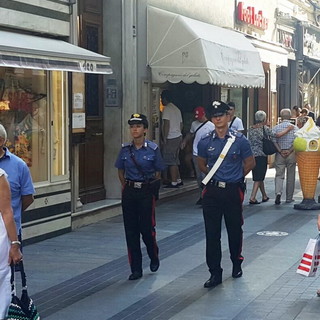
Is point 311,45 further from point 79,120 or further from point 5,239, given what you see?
point 5,239

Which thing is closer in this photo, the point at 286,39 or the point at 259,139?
the point at 259,139

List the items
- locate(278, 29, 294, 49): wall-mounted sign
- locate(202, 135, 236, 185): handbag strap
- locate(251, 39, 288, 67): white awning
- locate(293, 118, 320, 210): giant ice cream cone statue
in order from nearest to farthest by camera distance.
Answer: locate(202, 135, 236, 185): handbag strap, locate(293, 118, 320, 210): giant ice cream cone statue, locate(251, 39, 288, 67): white awning, locate(278, 29, 294, 49): wall-mounted sign

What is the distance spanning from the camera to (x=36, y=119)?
12117 millimetres

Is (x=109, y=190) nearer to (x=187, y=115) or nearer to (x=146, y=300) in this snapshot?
(x=187, y=115)

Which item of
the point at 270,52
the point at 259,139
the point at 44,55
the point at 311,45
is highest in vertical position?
the point at 311,45

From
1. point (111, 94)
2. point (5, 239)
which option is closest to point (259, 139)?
point (111, 94)

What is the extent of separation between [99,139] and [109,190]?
0.92 meters

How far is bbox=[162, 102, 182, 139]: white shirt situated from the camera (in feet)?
56.4

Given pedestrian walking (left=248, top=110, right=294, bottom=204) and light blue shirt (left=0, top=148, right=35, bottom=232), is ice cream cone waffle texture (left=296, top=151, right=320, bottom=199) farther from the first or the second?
light blue shirt (left=0, top=148, right=35, bottom=232)

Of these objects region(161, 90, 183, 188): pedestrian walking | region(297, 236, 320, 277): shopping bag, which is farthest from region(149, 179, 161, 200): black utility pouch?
region(161, 90, 183, 188): pedestrian walking

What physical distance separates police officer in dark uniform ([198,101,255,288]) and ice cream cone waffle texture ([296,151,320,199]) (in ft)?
20.8

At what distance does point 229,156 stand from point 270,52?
13.5 m

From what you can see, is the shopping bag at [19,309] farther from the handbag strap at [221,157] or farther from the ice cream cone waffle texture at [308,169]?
the ice cream cone waffle texture at [308,169]

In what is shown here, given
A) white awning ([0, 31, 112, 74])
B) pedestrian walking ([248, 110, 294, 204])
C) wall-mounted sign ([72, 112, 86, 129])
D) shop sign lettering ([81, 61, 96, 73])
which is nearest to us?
white awning ([0, 31, 112, 74])
